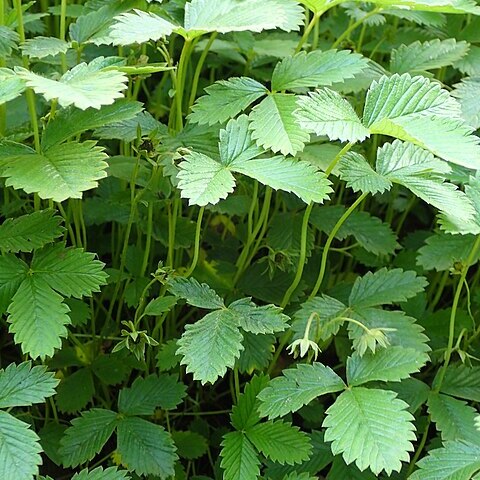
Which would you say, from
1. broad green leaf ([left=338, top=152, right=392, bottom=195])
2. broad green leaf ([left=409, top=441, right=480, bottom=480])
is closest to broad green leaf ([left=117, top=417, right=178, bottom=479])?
broad green leaf ([left=409, top=441, right=480, bottom=480])

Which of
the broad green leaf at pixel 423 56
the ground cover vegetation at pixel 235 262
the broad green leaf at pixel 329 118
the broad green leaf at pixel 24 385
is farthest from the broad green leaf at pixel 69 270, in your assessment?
the broad green leaf at pixel 423 56

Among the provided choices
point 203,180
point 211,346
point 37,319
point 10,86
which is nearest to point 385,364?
point 211,346

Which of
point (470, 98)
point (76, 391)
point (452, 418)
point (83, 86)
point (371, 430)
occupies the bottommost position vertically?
point (76, 391)

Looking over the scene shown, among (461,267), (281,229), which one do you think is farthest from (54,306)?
(461,267)

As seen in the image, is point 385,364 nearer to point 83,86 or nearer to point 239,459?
point 239,459

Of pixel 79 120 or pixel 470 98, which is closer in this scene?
pixel 79 120

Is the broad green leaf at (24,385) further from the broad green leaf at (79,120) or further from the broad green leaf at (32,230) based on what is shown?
the broad green leaf at (79,120)

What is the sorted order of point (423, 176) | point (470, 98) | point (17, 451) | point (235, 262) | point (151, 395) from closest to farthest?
point (17, 451)
point (423, 176)
point (151, 395)
point (470, 98)
point (235, 262)
